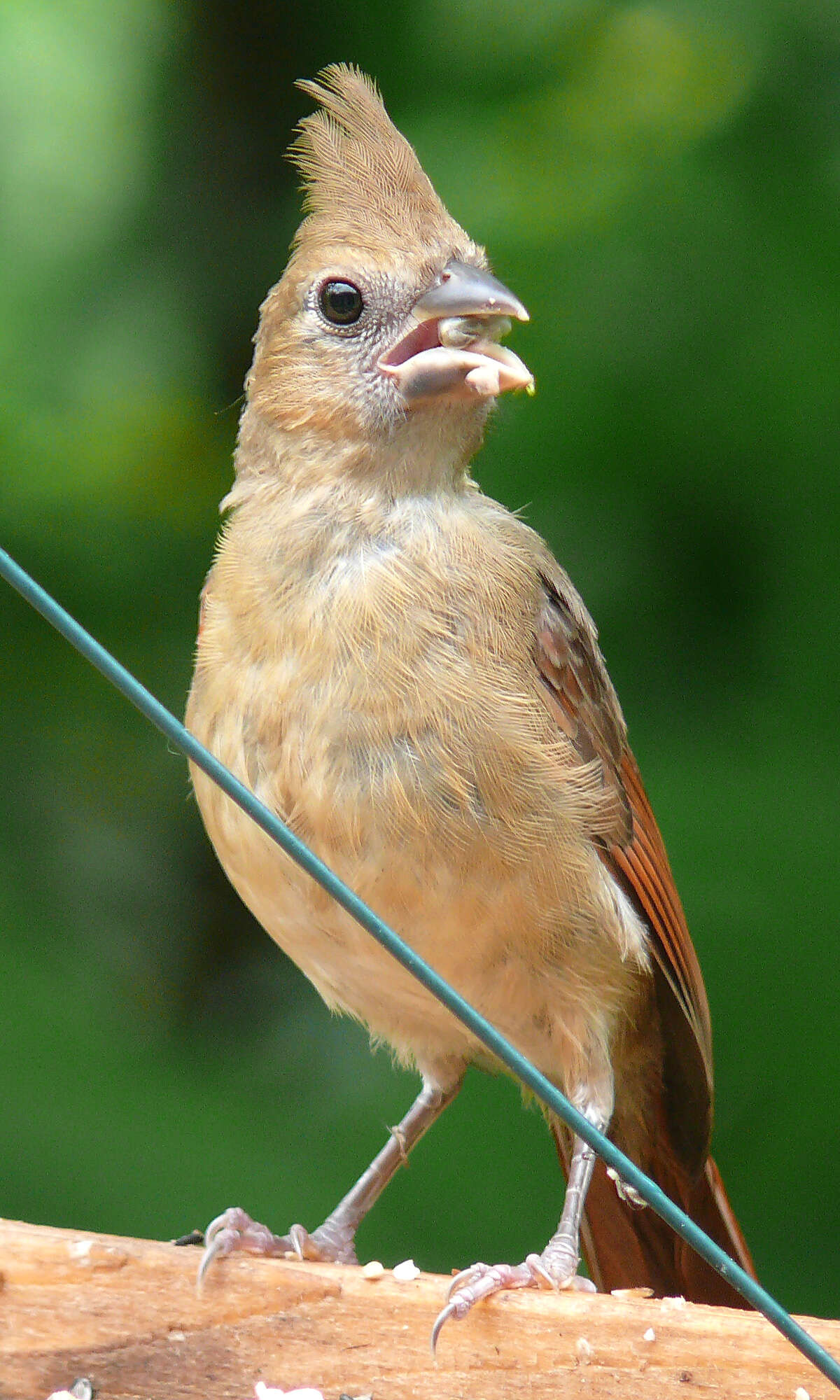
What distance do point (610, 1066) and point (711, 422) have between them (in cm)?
123

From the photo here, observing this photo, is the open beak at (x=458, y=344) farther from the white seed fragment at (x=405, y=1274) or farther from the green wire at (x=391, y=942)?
the white seed fragment at (x=405, y=1274)

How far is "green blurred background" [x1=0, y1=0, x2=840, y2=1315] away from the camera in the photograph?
2.67 meters

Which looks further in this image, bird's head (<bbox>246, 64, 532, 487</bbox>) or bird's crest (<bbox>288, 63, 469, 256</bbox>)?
bird's crest (<bbox>288, 63, 469, 256</bbox>)

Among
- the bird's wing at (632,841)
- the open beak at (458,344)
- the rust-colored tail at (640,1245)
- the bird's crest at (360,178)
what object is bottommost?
the rust-colored tail at (640,1245)

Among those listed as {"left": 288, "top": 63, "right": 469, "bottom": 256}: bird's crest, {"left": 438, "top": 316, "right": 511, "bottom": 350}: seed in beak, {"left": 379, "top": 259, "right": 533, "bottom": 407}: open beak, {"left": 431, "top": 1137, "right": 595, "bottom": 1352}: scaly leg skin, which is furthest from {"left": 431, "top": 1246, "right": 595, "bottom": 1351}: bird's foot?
{"left": 288, "top": 63, "right": 469, "bottom": 256}: bird's crest

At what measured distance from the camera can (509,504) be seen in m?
2.84

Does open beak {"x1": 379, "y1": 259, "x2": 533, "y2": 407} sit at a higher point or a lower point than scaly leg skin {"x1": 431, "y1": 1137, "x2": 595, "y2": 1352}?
higher

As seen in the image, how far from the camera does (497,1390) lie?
1.61 meters

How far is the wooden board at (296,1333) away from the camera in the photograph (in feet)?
5.18

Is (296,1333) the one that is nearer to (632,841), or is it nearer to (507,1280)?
(507,1280)

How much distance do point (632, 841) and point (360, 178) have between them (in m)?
0.98

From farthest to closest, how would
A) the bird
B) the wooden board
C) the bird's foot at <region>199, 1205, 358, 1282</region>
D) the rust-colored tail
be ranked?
the rust-colored tail
the bird
the bird's foot at <region>199, 1205, 358, 1282</region>
the wooden board

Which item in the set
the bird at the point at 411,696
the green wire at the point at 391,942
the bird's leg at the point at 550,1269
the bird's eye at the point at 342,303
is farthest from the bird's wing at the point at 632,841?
the green wire at the point at 391,942

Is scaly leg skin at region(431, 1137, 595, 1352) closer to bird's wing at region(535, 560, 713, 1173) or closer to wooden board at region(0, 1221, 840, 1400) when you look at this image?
wooden board at region(0, 1221, 840, 1400)
